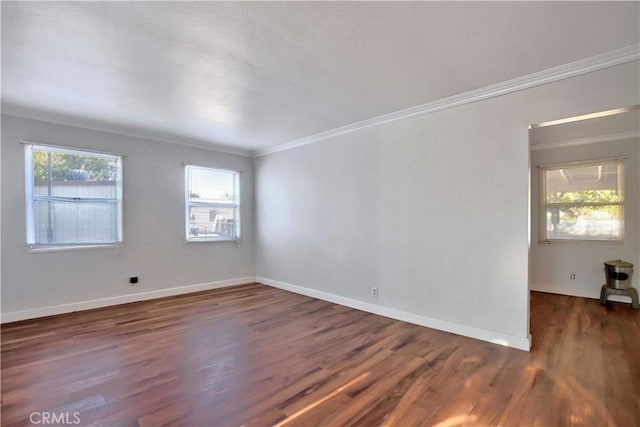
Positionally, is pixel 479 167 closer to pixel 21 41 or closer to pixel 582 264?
pixel 582 264

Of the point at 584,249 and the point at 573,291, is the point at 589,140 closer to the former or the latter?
the point at 584,249

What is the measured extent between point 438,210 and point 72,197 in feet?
15.4

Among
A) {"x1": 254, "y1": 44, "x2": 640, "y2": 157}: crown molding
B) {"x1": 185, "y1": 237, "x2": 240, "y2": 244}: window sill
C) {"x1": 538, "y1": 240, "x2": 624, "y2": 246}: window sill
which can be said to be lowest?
{"x1": 538, "y1": 240, "x2": 624, "y2": 246}: window sill

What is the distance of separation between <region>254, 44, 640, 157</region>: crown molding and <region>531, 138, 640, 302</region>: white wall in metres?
3.23

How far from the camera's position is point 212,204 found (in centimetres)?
557

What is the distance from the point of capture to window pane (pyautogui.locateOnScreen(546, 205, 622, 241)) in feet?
15.8

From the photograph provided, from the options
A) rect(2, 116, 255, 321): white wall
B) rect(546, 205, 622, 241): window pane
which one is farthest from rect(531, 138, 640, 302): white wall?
rect(2, 116, 255, 321): white wall

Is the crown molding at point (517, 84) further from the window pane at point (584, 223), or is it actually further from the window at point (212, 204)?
the window pane at point (584, 223)

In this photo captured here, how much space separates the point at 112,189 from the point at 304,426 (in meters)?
4.25

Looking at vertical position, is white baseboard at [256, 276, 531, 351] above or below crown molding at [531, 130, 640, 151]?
below

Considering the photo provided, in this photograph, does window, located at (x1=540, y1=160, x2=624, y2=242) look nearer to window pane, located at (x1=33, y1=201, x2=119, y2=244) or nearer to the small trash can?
the small trash can

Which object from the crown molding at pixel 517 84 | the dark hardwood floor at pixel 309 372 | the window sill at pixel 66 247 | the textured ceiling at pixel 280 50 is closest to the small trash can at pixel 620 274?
the dark hardwood floor at pixel 309 372

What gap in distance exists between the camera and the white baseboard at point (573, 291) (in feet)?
15.3

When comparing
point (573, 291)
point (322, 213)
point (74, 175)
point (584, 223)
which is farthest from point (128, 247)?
point (584, 223)
